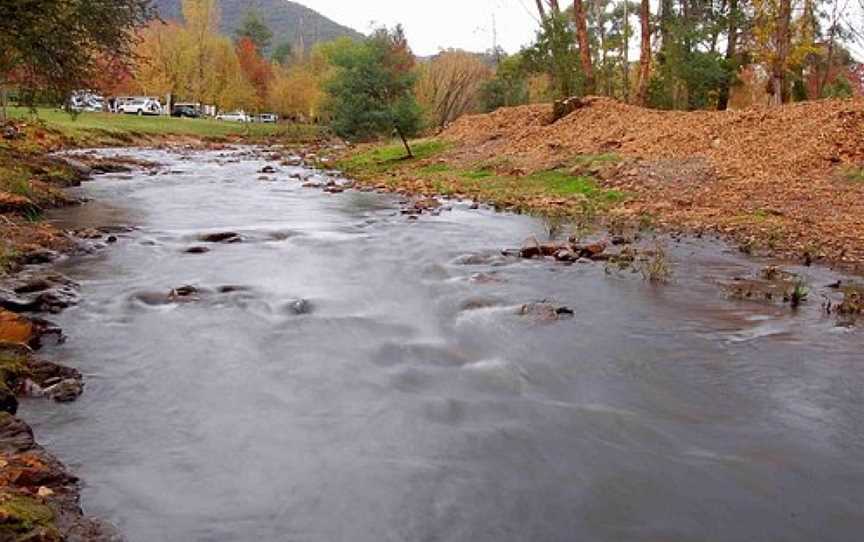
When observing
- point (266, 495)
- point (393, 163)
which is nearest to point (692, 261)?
point (266, 495)

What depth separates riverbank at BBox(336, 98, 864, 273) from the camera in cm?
1251

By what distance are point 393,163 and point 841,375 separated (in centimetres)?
2244

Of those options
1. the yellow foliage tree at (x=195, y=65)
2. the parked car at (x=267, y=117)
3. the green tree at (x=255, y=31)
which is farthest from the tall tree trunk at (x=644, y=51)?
the green tree at (x=255, y=31)

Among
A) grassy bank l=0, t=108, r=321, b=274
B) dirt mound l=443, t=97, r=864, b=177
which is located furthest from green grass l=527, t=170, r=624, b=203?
grassy bank l=0, t=108, r=321, b=274

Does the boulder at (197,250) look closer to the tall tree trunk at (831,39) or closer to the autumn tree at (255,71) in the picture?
the tall tree trunk at (831,39)

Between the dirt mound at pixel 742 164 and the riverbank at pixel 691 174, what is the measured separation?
3 cm

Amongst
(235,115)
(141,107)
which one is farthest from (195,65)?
(235,115)

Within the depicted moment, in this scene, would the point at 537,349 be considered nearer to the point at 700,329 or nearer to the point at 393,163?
the point at 700,329

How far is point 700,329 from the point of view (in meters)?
7.47

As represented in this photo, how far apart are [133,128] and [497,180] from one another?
34.6 meters

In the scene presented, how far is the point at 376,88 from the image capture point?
107ft

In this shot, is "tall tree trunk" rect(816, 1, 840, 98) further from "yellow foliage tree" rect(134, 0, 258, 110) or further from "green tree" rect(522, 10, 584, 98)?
"yellow foliage tree" rect(134, 0, 258, 110)

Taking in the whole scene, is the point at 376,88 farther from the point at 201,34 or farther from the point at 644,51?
the point at 201,34

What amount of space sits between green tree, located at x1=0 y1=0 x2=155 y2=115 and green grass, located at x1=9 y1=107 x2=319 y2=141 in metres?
11.9
